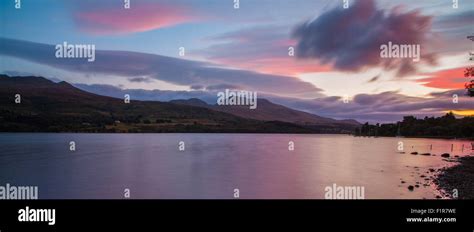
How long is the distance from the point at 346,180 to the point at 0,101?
2598 centimetres

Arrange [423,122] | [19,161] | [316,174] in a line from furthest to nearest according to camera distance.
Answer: [423,122] < [19,161] < [316,174]

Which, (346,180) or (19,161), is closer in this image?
(346,180)

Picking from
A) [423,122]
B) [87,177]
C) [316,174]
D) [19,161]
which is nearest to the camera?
[87,177]

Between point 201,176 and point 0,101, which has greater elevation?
point 0,101

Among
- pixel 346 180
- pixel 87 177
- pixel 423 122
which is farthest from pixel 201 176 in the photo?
pixel 423 122

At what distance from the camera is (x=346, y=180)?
2570 cm
